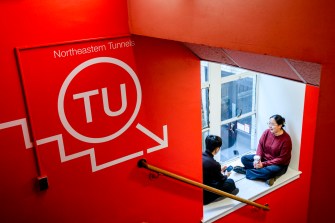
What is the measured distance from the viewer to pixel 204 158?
3.71 metres

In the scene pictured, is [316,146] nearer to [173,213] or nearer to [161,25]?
[161,25]

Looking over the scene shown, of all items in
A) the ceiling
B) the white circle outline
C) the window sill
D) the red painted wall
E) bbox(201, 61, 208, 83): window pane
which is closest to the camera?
the ceiling

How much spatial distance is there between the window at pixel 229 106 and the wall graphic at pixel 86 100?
1.45m

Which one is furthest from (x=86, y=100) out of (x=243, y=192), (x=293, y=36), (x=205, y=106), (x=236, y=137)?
(x=236, y=137)

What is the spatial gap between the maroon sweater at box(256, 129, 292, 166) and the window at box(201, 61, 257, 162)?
503 millimetres

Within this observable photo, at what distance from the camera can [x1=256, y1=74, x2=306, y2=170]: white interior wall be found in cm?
414

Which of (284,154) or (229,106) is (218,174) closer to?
(284,154)

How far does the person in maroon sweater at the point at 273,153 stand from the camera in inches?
161

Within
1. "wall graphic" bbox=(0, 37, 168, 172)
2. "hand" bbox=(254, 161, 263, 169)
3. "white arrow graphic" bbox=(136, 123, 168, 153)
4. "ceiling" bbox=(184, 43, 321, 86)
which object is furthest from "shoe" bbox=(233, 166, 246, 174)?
"ceiling" bbox=(184, 43, 321, 86)

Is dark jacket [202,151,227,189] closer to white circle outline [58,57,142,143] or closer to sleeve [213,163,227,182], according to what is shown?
sleeve [213,163,227,182]

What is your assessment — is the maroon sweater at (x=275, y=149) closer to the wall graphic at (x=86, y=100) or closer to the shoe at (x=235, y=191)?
the shoe at (x=235, y=191)

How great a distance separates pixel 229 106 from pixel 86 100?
8.10 ft

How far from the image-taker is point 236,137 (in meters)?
4.86

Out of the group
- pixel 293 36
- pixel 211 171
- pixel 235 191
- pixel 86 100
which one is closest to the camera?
pixel 293 36
